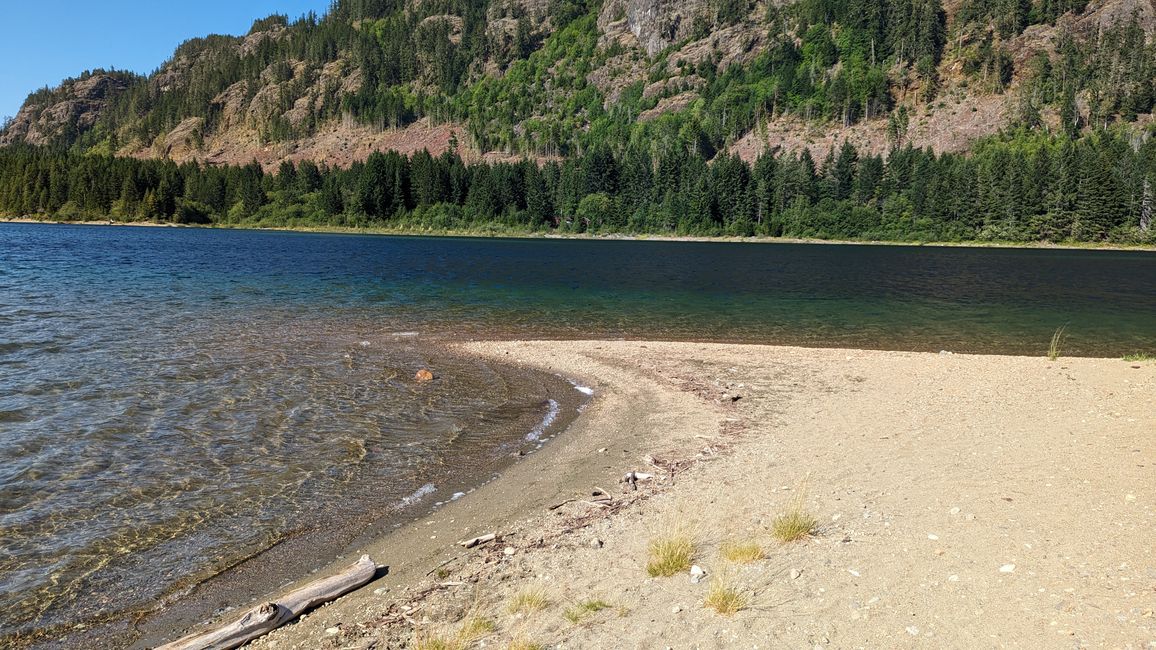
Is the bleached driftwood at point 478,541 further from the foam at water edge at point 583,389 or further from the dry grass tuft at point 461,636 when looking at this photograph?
the foam at water edge at point 583,389

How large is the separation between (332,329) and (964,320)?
35.7 metres

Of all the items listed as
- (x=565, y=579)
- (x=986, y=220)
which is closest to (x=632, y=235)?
(x=986, y=220)

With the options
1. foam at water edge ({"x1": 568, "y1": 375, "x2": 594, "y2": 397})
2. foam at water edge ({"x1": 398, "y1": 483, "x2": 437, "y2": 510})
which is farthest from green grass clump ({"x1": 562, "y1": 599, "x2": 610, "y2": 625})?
foam at water edge ({"x1": 568, "y1": 375, "x2": 594, "y2": 397})

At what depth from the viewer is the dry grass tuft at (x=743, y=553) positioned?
26.3ft

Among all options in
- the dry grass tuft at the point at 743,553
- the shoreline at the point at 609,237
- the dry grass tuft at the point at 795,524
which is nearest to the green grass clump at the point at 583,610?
the dry grass tuft at the point at 743,553

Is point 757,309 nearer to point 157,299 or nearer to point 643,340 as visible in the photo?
point 643,340

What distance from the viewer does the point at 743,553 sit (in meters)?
8.06

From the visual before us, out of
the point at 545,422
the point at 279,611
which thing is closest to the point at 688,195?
the point at 545,422

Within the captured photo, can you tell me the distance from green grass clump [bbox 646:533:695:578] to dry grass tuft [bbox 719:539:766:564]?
47 cm

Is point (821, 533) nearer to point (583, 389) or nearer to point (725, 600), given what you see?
point (725, 600)

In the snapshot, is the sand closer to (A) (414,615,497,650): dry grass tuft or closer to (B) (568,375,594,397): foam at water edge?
(A) (414,615,497,650): dry grass tuft

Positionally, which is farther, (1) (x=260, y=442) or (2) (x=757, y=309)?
(2) (x=757, y=309)

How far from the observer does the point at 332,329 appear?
30438mm

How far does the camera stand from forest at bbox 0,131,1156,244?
136m
